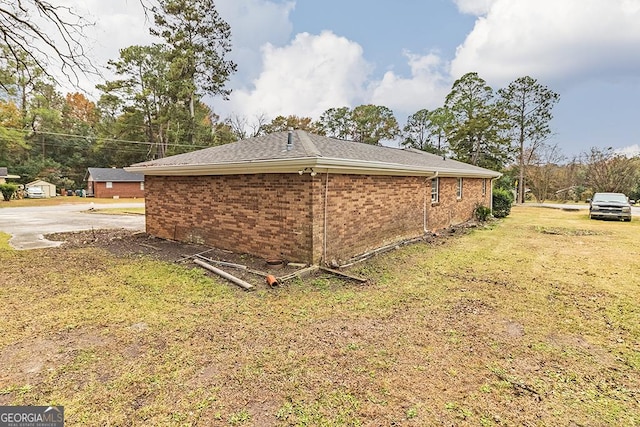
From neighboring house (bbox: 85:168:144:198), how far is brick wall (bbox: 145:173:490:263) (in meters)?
34.5

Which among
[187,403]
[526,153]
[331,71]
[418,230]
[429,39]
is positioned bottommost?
[187,403]

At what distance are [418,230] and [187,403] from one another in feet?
30.8

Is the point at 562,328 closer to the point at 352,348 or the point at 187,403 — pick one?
the point at 352,348

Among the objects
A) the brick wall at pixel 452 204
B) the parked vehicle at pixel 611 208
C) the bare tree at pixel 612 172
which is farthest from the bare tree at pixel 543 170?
the brick wall at pixel 452 204

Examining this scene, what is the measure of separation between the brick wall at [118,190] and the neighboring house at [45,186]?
13.6 feet

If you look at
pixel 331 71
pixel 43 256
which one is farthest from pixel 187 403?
pixel 331 71

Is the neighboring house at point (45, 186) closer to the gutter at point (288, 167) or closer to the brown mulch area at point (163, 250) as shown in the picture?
the brown mulch area at point (163, 250)

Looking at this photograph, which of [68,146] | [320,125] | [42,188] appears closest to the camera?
[42,188]

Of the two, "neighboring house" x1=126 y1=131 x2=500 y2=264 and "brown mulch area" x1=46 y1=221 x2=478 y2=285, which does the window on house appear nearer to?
"neighboring house" x1=126 y1=131 x2=500 y2=264

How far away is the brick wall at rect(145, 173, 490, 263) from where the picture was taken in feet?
22.7

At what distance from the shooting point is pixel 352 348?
3.78 meters

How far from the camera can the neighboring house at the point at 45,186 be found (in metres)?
36.5

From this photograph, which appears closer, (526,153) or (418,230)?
(418,230)

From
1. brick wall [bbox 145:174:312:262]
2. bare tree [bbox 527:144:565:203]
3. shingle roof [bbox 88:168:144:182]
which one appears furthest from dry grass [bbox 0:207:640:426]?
shingle roof [bbox 88:168:144:182]
